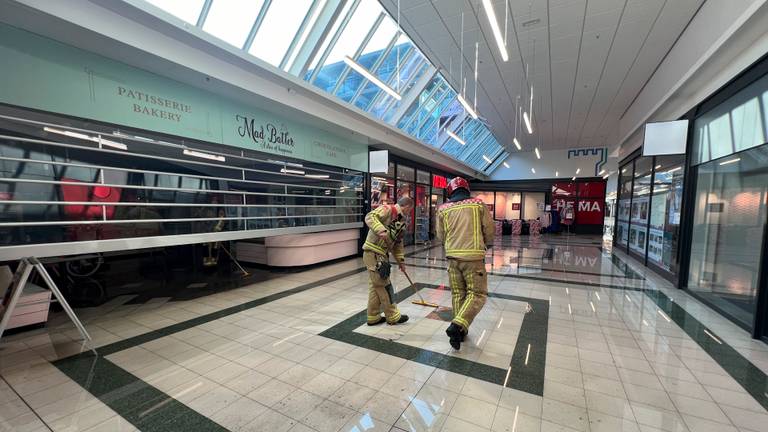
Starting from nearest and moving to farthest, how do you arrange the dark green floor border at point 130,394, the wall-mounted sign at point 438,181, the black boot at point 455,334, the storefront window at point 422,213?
the dark green floor border at point 130,394
the black boot at point 455,334
the storefront window at point 422,213
the wall-mounted sign at point 438,181

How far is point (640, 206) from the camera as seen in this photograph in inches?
297

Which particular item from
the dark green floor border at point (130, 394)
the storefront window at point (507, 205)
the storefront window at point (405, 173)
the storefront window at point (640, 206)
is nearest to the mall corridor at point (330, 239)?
the dark green floor border at point (130, 394)

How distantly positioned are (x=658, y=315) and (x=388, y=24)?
627cm

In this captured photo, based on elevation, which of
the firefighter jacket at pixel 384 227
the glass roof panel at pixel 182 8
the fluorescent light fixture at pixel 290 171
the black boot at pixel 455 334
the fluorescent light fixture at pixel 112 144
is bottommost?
the black boot at pixel 455 334

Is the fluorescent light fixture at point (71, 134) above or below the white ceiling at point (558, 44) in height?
below

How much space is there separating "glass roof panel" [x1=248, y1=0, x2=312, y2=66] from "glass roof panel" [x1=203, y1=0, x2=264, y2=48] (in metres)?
0.15

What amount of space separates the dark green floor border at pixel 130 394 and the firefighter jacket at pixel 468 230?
2.27 m

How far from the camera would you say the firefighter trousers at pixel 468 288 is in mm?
2715

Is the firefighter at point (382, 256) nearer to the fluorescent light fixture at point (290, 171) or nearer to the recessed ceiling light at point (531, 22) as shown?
the fluorescent light fixture at point (290, 171)

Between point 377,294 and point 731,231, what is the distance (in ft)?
16.1

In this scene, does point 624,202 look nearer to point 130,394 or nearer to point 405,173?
point 405,173

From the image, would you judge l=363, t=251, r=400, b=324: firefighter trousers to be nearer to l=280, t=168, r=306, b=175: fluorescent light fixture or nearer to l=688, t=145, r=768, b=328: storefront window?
l=280, t=168, r=306, b=175: fluorescent light fixture

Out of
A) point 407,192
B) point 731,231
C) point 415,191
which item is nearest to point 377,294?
point 731,231

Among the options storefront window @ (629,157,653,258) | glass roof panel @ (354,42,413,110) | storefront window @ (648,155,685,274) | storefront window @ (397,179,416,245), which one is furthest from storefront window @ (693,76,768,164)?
storefront window @ (397,179,416,245)
